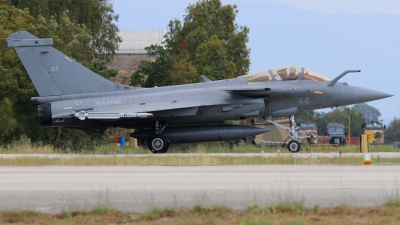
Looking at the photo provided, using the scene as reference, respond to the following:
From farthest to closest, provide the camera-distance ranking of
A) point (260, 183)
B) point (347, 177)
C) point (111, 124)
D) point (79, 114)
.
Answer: point (111, 124) < point (79, 114) < point (347, 177) < point (260, 183)

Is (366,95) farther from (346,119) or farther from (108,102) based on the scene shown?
(346,119)

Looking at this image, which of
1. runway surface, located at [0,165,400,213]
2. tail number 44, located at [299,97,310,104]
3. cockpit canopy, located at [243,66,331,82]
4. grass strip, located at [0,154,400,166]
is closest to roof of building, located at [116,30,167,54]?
cockpit canopy, located at [243,66,331,82]

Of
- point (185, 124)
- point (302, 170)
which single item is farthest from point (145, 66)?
point (302, 170)

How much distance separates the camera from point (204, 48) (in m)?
43.1

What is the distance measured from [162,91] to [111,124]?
1.90m

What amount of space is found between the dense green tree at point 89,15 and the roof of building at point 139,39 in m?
20.4

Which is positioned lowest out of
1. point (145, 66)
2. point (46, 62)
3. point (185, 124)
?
point (185, 124)

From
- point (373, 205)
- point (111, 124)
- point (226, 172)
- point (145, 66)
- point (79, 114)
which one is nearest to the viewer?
point (373, 205)

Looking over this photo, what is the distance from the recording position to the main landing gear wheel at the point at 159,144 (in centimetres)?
2136

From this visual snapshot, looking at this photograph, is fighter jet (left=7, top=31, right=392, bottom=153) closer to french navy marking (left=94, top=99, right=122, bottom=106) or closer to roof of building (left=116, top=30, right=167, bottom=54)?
french navy marking (left=94, top=99, right=122, bottom=106)

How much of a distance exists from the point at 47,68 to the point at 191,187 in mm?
12383

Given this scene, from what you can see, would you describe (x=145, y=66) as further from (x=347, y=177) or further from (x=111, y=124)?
(x=347, y=177)

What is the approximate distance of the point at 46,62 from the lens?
2180cm

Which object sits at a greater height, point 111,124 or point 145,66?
point 145,66
